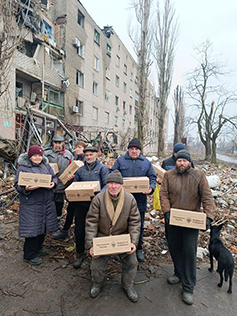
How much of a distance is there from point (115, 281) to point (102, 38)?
24955mm

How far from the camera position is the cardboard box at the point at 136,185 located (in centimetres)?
290

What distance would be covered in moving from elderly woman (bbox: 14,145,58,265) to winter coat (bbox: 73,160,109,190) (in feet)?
1.50

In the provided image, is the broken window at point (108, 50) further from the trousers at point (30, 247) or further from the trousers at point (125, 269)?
the trousers at point (125, 269)

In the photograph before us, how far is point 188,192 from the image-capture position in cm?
254

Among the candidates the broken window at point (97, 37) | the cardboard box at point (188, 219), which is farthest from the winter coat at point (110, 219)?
the broken window at point (97, 37)

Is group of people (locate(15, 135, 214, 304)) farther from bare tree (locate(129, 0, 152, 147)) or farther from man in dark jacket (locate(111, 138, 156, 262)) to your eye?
bare tree (locate(129, 0, 152, 147))

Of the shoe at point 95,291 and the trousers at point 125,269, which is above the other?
the trousers at point 125,269

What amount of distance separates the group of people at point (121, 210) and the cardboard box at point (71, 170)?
0.27 meters

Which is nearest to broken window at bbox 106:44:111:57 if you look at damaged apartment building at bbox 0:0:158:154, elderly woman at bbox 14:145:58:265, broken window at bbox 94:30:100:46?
damaged apartment building at bbox 0:0:158:154

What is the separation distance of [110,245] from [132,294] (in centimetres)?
80

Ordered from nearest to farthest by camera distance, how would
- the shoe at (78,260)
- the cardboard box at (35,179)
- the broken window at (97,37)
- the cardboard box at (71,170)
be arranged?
the cardboard box at (35,179)
the shoe at (78,260)
the cardboard box at (71,170)
the broken window at (97,37)

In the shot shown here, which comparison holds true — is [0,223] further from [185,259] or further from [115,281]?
[185,259]

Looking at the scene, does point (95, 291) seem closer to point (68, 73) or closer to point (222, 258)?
point (222, 258)

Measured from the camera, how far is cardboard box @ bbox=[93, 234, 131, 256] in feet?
7.06
